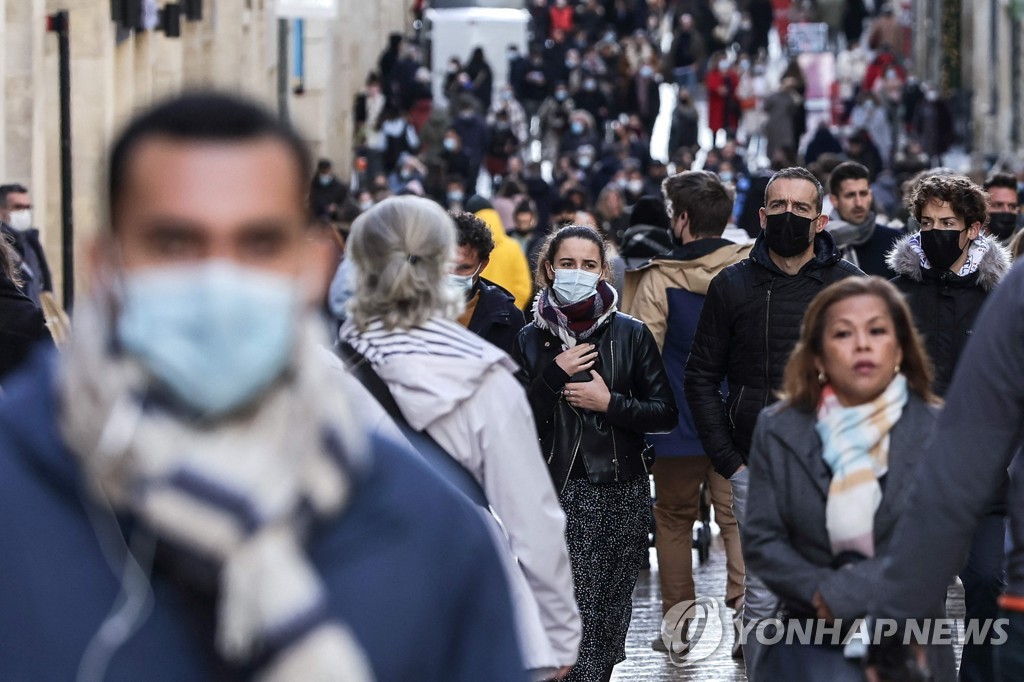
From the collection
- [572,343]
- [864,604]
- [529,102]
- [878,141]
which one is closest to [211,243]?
[864,604]

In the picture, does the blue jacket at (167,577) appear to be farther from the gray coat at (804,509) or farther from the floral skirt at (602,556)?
the floral skirt at (602,556)

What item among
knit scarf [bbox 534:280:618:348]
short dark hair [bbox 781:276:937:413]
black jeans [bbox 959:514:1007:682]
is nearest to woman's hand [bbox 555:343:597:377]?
knit scarf [bbox 534:280:618:348]

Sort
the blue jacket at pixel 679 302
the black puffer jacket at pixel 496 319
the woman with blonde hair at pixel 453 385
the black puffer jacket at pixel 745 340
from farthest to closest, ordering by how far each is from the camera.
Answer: the blue jacket at pixel 679 302 → the black puffer jacket at pixel 496 319 → the black puffer jacket at pixel 745 340 → the woman with blonde hair at pixel 453 385

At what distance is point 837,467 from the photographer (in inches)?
177

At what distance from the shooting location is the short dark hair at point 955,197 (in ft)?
22.9

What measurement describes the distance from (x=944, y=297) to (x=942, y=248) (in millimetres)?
174

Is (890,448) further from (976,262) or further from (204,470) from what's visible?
(204,470)

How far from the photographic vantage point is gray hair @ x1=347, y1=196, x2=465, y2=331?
4.47 metres

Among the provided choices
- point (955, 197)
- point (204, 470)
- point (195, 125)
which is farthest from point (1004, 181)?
point (204, 470)

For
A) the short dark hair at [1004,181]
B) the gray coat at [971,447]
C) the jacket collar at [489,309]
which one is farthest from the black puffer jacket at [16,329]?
the short dark hair at [1004,181]

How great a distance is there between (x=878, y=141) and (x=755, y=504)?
2775cm

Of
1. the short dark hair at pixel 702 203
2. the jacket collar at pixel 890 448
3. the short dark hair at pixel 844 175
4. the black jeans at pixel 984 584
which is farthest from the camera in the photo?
the short dark hair at pixel 844 175

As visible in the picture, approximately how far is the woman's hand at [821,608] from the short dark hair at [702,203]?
396cm

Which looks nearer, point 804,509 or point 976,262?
point 804,509
